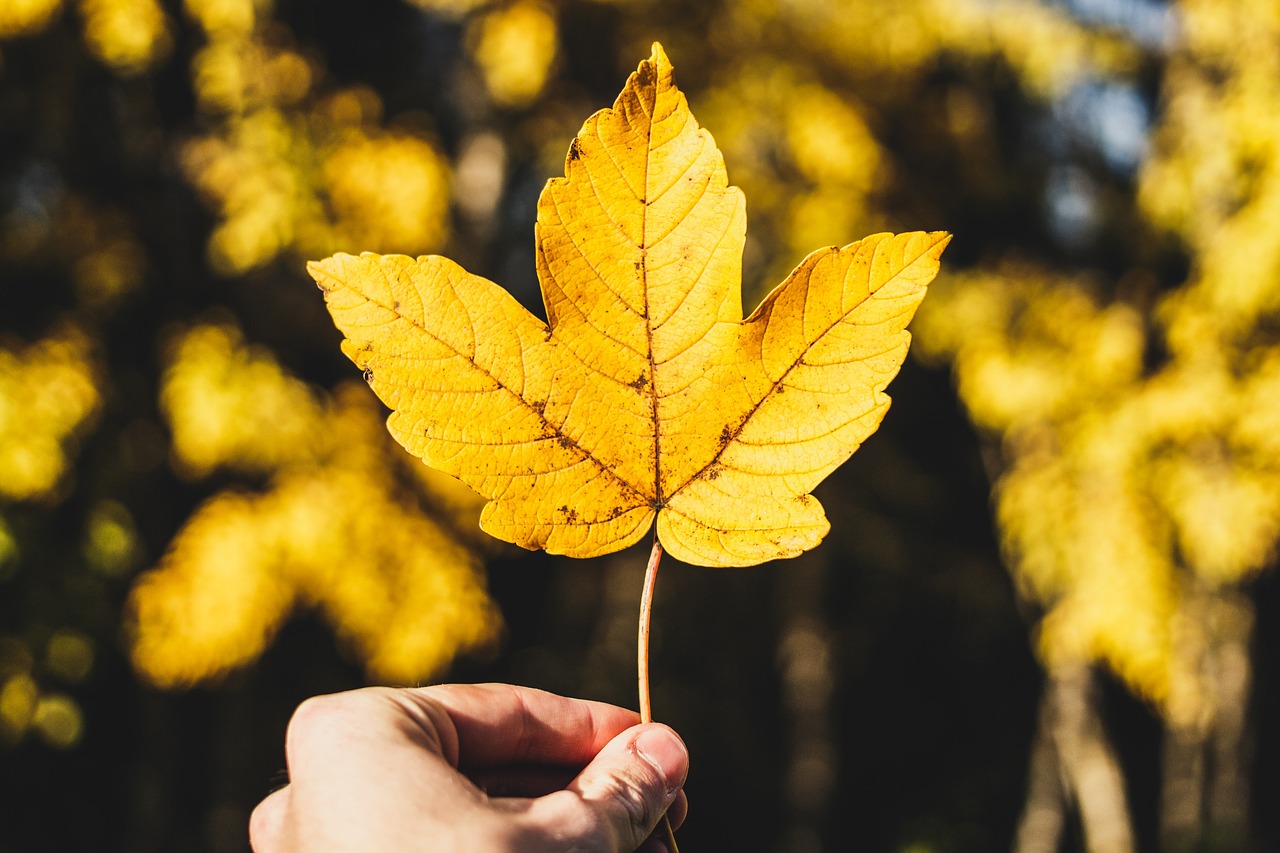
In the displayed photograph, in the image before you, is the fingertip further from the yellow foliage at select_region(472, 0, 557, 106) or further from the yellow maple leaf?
the yellow foliage at select_region(472, 0, 557, 106)

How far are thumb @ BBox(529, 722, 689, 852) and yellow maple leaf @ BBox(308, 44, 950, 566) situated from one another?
21 cm

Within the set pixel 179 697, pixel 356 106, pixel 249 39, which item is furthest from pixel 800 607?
pixel 249 39

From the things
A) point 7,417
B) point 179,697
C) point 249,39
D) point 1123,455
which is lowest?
point 179,697

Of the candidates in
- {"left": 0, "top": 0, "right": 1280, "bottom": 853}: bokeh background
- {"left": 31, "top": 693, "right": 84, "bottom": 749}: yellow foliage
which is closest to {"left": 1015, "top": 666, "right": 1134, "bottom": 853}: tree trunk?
{"left": 0, "top": 0, "right": 1280, "bottom": 853}: bokeh background

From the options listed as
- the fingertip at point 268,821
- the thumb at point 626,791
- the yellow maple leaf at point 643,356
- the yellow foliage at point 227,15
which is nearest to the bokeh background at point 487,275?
the yellow foliage at point 227,15

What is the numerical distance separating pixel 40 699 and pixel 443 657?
5.14ft

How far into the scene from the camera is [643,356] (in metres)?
0.70

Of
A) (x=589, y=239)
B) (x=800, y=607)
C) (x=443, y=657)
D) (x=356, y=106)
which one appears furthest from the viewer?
(x=800, y=607)

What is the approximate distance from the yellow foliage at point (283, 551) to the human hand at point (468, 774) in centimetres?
234

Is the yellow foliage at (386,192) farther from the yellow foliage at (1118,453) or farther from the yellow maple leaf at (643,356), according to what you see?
the yellow maple leaf at (643,356)

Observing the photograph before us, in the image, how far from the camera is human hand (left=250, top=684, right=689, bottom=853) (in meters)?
0.72

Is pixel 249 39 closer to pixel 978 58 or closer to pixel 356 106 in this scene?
pixel 356 106

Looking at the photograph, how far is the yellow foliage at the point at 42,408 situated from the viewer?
2850 mm

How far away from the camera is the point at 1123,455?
12.2ft
